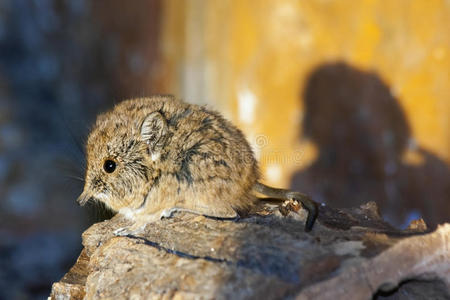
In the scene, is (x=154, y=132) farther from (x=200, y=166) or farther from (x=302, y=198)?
(x=302, y=198)

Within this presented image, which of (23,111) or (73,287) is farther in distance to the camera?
(23,111)

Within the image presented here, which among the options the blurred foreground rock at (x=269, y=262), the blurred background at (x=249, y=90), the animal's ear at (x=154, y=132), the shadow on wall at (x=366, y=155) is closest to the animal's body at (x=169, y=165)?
the animal's ear at (x=154, y=132)

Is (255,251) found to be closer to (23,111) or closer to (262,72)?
(262,72)

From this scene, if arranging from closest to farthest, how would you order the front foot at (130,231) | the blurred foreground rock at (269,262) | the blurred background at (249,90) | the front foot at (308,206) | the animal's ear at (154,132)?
the blurred foreground rock at (269,262), the front foot at (308,206), the front foot at (130,231), the animal's ear at (154,132), the blurred background at (249,90)

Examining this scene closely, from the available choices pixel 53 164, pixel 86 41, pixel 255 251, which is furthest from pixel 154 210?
pixel 86 41

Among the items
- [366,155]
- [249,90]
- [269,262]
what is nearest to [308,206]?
[269,262]

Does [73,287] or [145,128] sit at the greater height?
[145,128]

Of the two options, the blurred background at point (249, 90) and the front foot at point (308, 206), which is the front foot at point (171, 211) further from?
the blurred background at point (249, 90)

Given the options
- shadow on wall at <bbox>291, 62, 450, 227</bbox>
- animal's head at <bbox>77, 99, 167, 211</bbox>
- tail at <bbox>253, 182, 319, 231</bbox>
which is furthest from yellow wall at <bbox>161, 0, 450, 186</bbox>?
animal's head at <bbox>77, 99, 167, 211</bbox>
